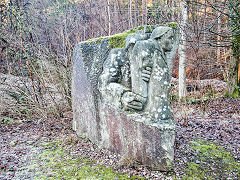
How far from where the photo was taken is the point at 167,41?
3250 millimetres

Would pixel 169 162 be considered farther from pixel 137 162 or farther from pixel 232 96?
pixel 232 96

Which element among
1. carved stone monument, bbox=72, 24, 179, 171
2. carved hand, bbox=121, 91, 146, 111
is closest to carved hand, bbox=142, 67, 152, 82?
carved stone monument, bbox=72, 24, 179, 171

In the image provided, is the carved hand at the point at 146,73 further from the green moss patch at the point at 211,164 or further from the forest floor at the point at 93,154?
the green moss patch at the point at 211,164

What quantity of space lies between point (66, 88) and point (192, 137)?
178 inches

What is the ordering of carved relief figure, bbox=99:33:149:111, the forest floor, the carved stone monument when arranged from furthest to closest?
carved relief figure, bbox=99:33:149:111
the forest floor
the carved stone monument

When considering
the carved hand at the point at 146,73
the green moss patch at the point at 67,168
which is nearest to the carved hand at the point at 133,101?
the carved hand at the point at 146,73

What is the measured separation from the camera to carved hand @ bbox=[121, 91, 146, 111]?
10.6ft

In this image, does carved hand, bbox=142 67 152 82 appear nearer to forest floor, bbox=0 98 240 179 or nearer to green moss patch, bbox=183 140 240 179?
forest floor, bbox=0 98 240 179

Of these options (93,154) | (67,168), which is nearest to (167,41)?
(93,154)

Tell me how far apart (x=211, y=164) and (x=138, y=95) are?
6.36 ft

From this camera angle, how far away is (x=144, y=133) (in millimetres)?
3203

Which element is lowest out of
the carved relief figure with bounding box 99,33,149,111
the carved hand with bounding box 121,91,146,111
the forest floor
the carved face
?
the forest floor

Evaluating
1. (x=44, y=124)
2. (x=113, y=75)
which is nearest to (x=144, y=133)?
(x=113, y=75)

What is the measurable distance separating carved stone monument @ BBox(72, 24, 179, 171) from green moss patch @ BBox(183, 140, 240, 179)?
1.98 ft
